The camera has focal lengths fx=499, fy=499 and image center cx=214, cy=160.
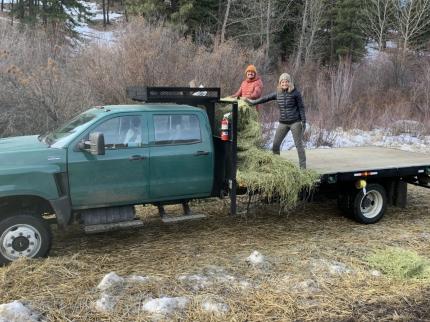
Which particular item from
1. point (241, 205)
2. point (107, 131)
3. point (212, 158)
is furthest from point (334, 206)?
point (107, 131)

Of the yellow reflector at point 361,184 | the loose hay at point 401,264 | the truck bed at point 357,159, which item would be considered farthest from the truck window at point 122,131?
the yellow reflector at point 361,184

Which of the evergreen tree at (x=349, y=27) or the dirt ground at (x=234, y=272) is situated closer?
the dirt ground at (x=234, y=272)

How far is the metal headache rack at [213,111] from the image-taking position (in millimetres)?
6898

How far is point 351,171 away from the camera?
25.2 ft

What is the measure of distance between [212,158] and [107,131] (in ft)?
4.94

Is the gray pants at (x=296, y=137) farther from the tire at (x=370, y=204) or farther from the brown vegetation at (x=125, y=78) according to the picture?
the brown vegetation at (x=125, y=78)

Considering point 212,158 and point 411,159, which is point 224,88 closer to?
point 411,159

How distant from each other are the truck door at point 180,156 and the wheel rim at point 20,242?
1.54 m

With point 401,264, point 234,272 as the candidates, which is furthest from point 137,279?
point 401,264

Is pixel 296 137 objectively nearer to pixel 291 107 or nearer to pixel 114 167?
pixel 291 107

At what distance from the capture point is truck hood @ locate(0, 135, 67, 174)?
5758 millimetres

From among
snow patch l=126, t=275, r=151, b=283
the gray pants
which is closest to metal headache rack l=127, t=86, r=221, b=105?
the gray pants

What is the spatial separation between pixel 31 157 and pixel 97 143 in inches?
31.1

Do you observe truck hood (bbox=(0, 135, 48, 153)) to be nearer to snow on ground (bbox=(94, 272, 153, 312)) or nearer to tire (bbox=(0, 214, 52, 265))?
tire (bbox=(0, 214, 52, 265))
